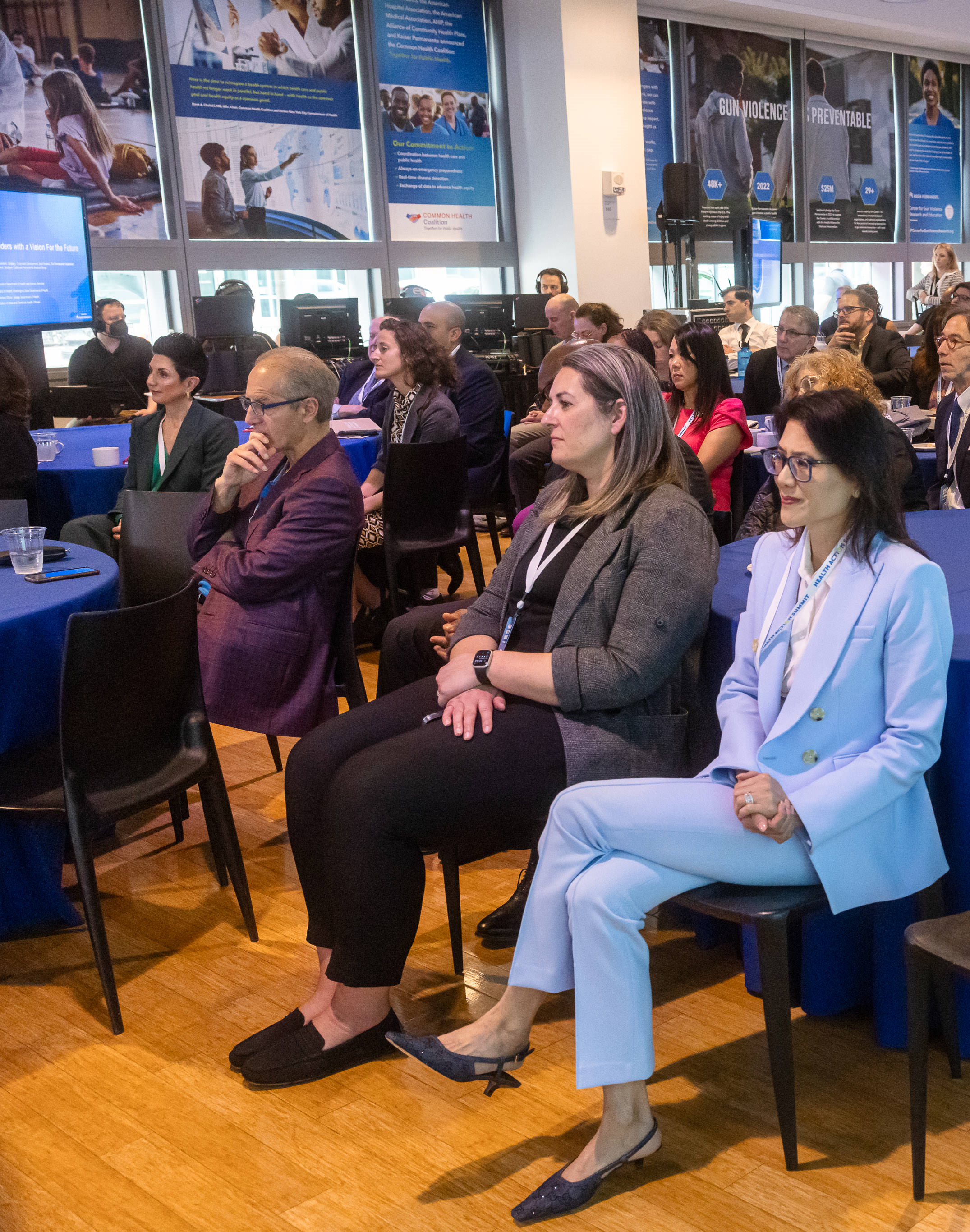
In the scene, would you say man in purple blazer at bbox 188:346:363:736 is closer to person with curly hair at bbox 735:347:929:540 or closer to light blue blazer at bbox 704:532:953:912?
person with curly hair at bbox 735:347:929:540

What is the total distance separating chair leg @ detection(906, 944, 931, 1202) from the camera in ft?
5.23

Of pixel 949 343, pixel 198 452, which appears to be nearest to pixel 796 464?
pixel 198 452

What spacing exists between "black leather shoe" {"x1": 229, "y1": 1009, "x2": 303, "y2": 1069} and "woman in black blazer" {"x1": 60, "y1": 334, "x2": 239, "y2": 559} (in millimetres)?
2125

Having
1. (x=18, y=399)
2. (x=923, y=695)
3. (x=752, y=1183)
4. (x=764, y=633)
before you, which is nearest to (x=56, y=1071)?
(x=752, y=1183)

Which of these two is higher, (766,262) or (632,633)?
(766,262)

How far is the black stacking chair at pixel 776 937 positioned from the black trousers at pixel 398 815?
379mm

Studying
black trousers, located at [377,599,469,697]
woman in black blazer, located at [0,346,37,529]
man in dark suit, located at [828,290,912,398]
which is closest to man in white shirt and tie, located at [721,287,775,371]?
Answer: man in dark suit, located at [828,290,912,398]

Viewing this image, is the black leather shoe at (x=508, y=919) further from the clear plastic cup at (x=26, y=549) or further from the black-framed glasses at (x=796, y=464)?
the clear plastic cup at (x=26, y=549)

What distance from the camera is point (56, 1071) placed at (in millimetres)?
2172

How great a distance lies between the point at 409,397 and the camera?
492 centimetres

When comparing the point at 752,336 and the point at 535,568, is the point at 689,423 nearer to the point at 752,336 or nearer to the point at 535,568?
the point at 535,568

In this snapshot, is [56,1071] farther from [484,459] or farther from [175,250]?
[175,250]

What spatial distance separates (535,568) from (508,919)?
2.72 ft

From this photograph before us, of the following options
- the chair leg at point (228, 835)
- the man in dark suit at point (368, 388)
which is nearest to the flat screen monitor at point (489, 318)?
the man in dark suit at point (368, 388)
